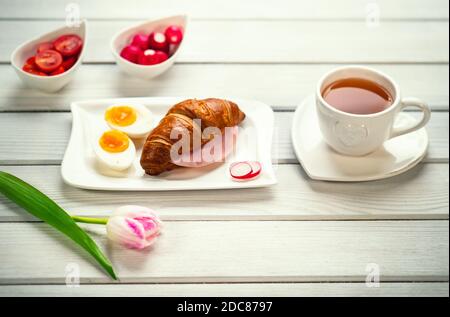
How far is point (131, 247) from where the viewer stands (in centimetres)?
128

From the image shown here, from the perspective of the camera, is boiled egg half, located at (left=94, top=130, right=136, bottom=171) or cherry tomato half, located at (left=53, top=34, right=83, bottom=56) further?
cherry tomato half, located at (left=53, top=34, right=83, bottom=56)

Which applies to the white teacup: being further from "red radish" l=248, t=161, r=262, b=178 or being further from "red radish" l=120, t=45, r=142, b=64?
"red radish" l=120, t=45, r=142, b=64

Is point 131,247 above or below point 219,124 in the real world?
below

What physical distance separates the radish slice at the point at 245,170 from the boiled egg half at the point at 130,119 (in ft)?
0.85

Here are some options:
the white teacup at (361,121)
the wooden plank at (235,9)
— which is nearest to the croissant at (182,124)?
the white teacup at (361,121)

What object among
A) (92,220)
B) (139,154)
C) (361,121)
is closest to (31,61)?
(139,154)

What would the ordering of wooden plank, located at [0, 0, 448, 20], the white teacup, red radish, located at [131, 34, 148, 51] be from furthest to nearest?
1. wooden plank, located at [0, 0, 448, 20]
2. red radish, located at [131, 34, 148, 51]
3. the white teacup

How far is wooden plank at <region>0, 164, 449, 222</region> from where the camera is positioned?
4.46 feet

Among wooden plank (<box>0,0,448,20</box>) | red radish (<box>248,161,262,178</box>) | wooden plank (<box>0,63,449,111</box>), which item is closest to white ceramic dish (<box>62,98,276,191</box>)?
red radish (<box>248,161,262,178</box>)

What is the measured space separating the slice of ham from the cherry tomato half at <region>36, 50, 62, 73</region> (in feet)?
1.78

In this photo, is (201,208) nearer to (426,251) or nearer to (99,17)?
(426,251)

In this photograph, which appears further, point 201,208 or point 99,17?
point 99,17

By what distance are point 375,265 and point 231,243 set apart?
33 centimetres
